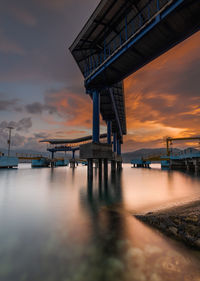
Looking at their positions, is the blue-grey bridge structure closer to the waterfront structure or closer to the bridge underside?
the bridge underside

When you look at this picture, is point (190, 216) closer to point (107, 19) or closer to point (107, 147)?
point (107, 147)

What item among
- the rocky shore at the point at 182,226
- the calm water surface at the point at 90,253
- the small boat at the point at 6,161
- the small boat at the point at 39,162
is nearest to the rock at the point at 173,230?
the rocky shore at the point at 182,226

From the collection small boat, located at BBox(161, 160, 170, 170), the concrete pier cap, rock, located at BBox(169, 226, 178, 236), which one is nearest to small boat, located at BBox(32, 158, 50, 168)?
the concrete pier cap

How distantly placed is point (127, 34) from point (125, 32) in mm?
1519

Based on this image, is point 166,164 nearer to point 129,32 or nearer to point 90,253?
point 129,32

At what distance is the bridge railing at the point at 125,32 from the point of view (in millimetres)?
13375

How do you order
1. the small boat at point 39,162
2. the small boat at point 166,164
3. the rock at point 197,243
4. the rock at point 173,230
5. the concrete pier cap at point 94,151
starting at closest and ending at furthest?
the rock at point 197,243 < the rock at point 173,230 < the concrete pier cap at point 94,151 < the small boat at point 166,164 < the small boat at point 39,162

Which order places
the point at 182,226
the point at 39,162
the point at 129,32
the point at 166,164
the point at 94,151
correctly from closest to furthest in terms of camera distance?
1. the point at 182,226
2. the point at 129,32
3. the point at 94,151
4. the point at 166,164
5. the point at 39,162

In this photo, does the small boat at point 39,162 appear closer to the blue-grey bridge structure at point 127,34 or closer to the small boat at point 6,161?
the small boat at point 6,161

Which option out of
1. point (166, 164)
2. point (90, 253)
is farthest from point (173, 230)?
point (166, 164)

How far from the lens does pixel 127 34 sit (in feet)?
52.2

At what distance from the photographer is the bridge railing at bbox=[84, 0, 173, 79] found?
13.4 meters

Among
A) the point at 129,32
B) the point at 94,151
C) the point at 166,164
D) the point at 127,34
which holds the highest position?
the point at 129,32

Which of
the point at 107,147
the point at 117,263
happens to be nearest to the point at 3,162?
the point at 107,147
